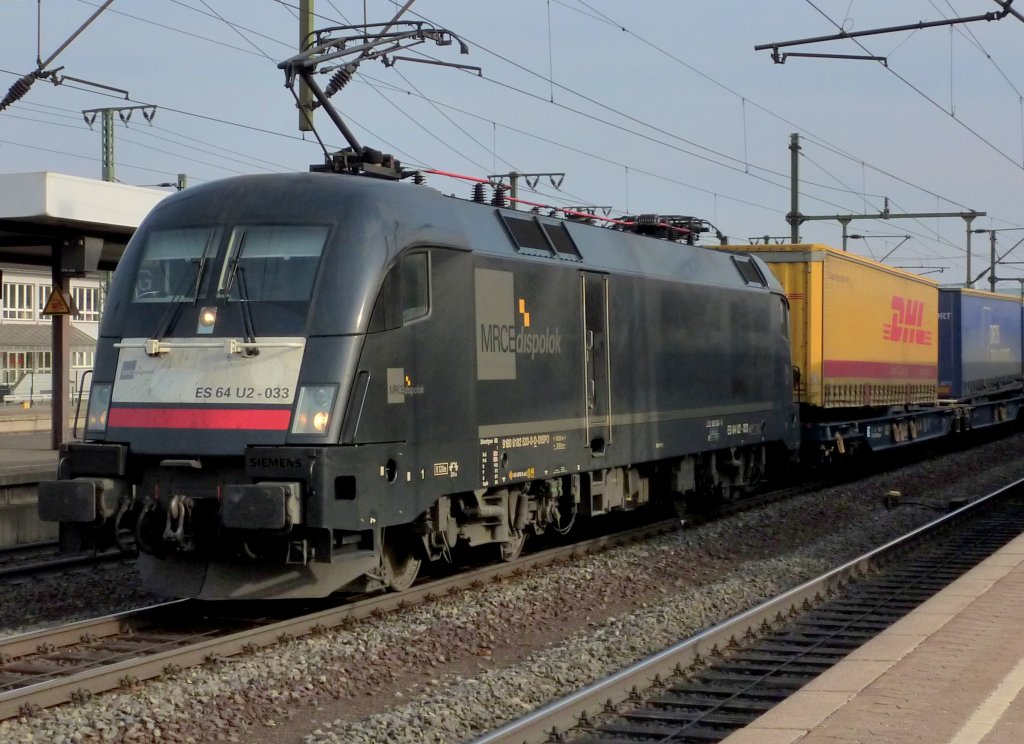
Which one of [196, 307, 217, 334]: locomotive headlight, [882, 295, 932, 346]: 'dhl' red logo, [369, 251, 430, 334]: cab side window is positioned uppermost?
[882, 295, 932, 346]: 'dhl' red logo

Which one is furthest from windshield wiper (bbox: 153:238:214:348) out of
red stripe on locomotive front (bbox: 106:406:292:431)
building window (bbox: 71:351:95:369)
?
building window (bbox: 71:351:95:369)

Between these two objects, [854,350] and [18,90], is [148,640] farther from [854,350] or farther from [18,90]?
[854,350]

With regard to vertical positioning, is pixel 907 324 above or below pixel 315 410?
above

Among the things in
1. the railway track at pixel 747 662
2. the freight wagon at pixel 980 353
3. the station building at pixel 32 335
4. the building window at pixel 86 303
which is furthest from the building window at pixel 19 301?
the railway track at pixel 747 662

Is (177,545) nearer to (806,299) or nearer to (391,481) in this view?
(391,481)

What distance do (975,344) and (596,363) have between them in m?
20.4

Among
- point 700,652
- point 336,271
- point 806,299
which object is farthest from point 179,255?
point 806,299

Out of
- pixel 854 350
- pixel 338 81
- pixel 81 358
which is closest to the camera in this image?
pixel 338 81

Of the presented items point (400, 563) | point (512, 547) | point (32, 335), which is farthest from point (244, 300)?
point (32, 335)

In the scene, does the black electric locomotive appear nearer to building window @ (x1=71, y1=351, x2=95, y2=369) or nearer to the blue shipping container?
the blue shipping container

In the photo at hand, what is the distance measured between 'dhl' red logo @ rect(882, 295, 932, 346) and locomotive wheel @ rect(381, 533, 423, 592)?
1542 centimetres

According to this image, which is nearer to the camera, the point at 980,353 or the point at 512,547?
the point at 512,547

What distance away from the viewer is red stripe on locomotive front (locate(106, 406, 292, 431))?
9.12 meters

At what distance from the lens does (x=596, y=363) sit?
12820mm
